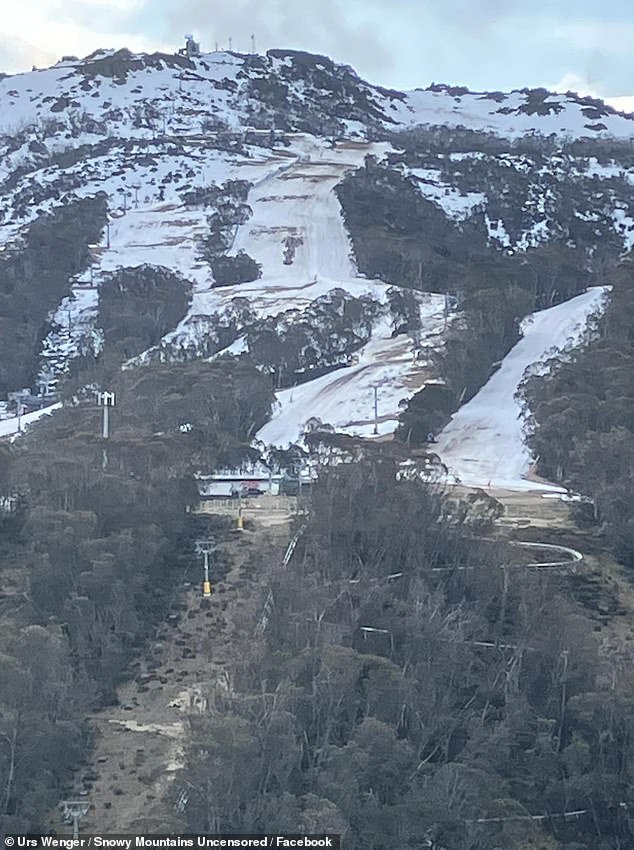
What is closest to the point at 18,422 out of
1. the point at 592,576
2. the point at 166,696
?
the point at 592,576

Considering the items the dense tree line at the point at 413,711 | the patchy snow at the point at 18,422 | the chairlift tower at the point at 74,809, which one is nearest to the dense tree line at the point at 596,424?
the dense tree line at the point at 413,711

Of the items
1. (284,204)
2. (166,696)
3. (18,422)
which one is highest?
(284,204)

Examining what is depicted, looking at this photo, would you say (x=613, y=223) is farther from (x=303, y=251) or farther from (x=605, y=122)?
(x=605, y=122)

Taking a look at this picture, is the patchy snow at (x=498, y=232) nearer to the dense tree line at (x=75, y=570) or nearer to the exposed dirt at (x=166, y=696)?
the dense tree line at (x=75, y=570)

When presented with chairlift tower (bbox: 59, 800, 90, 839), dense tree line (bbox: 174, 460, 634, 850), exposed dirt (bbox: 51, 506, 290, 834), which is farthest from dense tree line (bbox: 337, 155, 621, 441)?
chairlift tower (bbox: 59, 800, 90, 839)

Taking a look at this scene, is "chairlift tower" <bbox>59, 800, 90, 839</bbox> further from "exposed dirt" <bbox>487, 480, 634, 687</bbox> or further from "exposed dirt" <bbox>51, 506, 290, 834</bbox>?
"exposed dirt" <bbox>487, 480, 634, 687</bbox>

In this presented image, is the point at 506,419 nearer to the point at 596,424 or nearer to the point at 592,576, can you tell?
the point at 596,424
